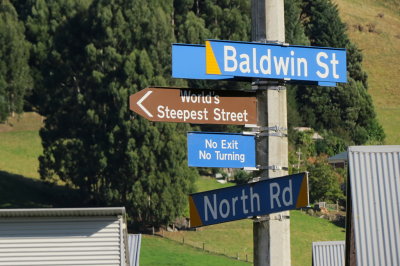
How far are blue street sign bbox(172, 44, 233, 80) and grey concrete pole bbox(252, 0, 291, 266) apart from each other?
0.50 meters

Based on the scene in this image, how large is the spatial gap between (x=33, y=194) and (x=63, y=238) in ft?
186

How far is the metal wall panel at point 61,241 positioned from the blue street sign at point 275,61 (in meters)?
14.0

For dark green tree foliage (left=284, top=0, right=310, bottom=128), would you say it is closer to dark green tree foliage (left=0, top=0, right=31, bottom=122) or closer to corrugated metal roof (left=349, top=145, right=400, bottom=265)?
dark green tree foliage (left=0, top=0, right=31, bottom=122)

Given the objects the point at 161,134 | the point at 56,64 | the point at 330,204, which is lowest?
the point at 330,204

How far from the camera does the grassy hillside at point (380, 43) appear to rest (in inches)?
5094

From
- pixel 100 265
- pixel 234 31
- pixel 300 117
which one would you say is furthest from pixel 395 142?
pixel 100 265

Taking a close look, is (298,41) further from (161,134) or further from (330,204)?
Answer: (161,134)

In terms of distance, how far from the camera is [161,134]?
73.6 meters

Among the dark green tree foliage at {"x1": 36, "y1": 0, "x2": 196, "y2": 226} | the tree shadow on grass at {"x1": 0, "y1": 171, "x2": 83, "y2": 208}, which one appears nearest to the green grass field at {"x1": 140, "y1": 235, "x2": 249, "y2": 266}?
the dark green tree foliage at {"x1": 36, "y1": 0, "x2": 196, "y2": 226}

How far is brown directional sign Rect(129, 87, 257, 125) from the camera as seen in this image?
1136 cm

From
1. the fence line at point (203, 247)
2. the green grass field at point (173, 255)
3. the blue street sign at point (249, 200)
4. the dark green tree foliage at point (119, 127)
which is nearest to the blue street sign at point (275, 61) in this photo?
the blue street sign at point (249, 200)

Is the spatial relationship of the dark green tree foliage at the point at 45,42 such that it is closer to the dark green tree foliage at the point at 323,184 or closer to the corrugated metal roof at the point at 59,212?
the dark green tree foliage at the point at 323,184

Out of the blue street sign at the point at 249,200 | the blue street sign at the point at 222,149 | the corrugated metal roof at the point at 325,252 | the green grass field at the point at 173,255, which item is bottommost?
the green grass field at the point at 173,255

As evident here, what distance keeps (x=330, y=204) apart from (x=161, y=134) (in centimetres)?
1816
